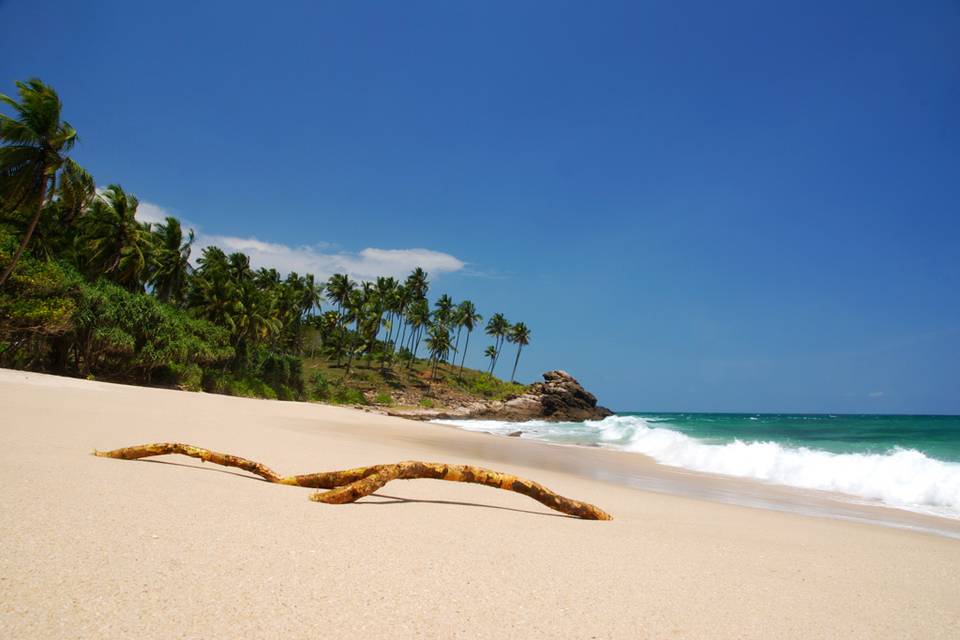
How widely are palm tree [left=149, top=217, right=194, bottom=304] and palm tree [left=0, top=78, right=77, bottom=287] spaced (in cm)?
1673

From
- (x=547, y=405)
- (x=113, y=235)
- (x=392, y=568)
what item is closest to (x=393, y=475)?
(x=392, y=568)

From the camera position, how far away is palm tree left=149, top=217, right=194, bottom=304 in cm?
4138

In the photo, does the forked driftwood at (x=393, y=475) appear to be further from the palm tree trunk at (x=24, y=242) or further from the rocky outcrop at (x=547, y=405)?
the rocky outcrop at (x=547, y=405)

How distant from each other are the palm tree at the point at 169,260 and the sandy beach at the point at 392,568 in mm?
40850

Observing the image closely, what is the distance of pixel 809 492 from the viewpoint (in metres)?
13.6

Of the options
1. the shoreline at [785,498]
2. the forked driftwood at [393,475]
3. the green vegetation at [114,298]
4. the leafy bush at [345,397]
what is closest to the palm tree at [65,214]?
the green vegetation at [114,298]

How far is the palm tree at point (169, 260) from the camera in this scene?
4138 centimetres

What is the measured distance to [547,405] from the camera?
240ft

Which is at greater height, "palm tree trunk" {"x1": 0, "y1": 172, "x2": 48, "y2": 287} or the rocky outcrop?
"palm tree trunk" {"x1": 0, "y1": 172, "x2": 48, "y2": 287}

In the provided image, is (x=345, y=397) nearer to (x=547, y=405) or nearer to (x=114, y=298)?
(x=114, y=298)

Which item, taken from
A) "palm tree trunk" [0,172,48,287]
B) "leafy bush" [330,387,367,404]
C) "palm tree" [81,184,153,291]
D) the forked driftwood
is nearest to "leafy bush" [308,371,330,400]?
"leafy bush" [330,387,367,404]

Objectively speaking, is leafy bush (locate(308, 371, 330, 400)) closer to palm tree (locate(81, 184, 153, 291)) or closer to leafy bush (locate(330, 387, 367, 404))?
leafy bush (locate(330, 387, 367, 404))

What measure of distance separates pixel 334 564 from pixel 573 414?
73.0m

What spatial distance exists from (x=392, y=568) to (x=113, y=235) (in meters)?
41.3
